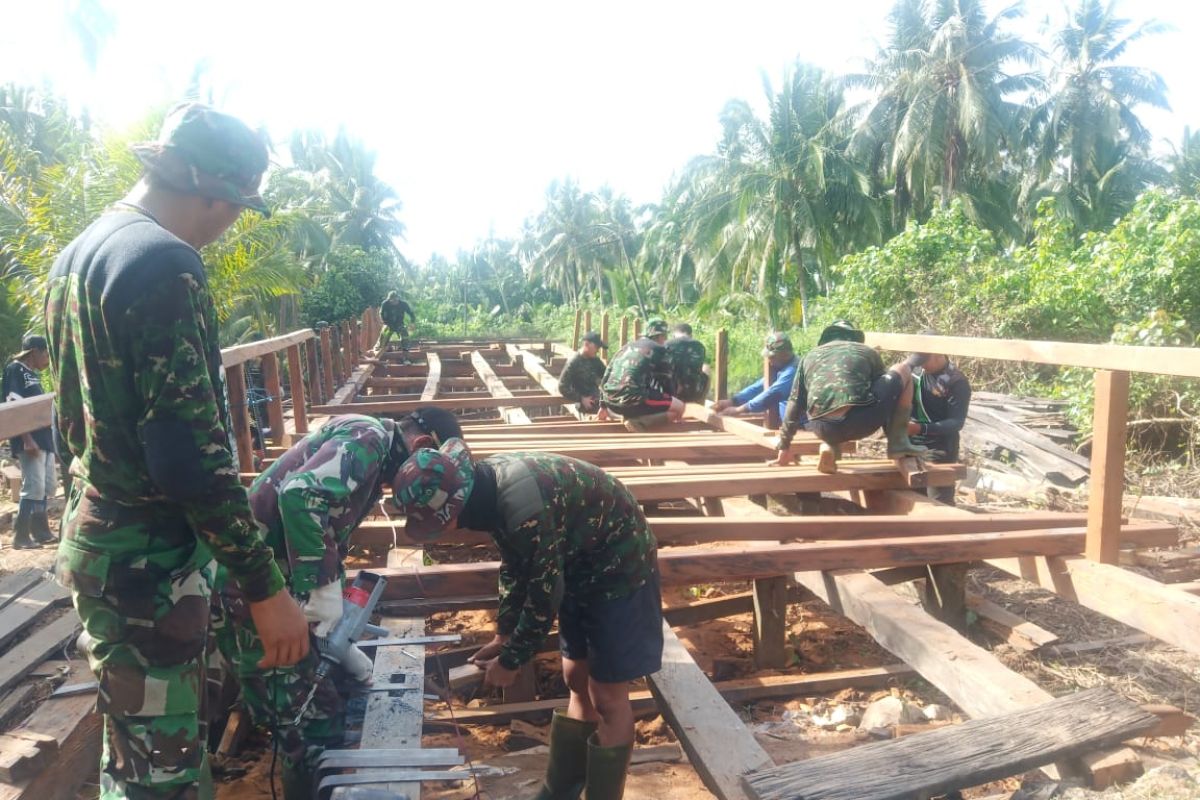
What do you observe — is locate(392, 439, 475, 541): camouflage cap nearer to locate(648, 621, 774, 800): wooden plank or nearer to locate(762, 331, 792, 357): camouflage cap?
locate(648, 621, 774, 800): wooden plank

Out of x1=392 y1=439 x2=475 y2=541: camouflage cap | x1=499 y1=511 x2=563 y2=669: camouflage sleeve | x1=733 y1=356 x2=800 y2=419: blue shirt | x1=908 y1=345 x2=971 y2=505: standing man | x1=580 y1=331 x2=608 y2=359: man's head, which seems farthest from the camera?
x1=580 y1=331 x2=608 y2=359: man's head

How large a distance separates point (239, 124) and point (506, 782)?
2.37m

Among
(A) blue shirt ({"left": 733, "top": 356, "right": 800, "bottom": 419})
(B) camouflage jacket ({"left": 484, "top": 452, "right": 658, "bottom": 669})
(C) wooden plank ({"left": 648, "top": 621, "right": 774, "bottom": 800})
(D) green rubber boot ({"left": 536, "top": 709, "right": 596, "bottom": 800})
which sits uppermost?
(B) camouflage jacket ({"left": 484, "top": 452, "right": 658, "bottom": 669})

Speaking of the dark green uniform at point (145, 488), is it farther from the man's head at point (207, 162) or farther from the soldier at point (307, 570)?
the soldier at point (307, 570)

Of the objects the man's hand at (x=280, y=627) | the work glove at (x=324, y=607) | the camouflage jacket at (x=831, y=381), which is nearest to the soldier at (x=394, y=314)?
the camouflage jacket at (x=831, y=381)

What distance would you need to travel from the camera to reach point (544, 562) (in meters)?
2.36

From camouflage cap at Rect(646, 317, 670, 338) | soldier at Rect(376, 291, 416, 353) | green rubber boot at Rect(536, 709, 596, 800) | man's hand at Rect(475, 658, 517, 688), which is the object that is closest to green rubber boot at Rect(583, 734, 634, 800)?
green rubber boot at Rect(536, 709, 596, 800)

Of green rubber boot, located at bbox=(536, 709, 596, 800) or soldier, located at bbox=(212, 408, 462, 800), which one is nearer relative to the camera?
soldier, located at bbox=(212, 408, 462, 800)

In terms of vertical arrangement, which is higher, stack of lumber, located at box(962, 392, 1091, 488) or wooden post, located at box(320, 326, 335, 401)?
wooden post, located at box(320, 326, 335, 401)

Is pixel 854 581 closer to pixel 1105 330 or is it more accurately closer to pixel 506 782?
pixel 506 782

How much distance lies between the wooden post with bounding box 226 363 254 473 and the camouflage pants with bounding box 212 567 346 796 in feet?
5.84

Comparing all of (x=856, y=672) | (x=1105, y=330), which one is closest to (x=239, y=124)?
(x=856, y=672)

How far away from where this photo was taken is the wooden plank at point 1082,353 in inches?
103

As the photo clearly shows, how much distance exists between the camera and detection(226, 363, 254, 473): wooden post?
164 inches
